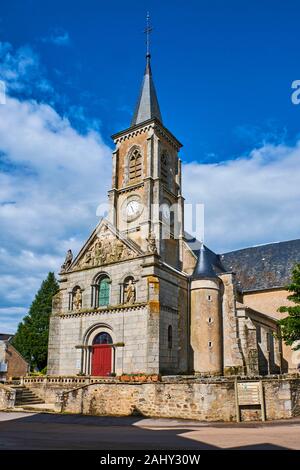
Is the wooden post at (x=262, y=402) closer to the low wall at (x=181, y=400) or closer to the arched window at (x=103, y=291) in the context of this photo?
the low wall at (x=181, y=400)

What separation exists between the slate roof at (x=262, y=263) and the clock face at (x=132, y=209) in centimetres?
571

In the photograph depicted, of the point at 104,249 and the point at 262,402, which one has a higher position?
the point at 104,249

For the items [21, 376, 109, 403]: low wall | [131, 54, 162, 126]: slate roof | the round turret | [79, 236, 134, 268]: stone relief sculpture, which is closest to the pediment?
[79, 236, 134, 268]: stone relief sculpture

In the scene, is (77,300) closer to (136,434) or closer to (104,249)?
(104,249)

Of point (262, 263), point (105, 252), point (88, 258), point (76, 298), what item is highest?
point (262, 263)

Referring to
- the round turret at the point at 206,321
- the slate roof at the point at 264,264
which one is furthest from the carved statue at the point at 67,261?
the slate roof at the point at 264,264

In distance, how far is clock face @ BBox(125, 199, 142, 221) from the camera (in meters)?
32.6

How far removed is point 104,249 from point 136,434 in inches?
673

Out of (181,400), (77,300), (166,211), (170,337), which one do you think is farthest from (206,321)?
(181,400)

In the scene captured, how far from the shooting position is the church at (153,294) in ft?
83.5

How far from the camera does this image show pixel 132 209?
3312 centimetres

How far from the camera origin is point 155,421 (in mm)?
16156

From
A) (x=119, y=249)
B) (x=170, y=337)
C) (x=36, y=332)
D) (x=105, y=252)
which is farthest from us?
(x=36, y=332)

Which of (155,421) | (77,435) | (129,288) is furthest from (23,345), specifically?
(77,435)
